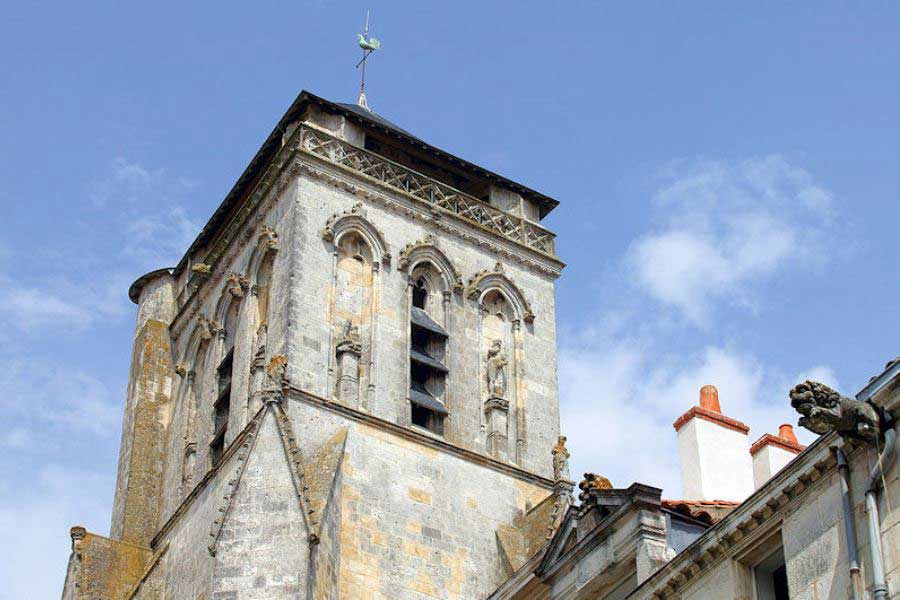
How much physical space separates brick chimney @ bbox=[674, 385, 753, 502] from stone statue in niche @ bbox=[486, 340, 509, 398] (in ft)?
24.8

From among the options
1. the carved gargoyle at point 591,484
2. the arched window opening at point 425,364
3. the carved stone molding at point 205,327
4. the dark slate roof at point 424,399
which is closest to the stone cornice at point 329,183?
the carved stone molding at point 205,327

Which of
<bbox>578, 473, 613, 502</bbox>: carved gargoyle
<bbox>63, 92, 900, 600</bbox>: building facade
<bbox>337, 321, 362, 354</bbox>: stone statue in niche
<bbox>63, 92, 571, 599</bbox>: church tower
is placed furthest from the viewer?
<bbox>337, 321, 362, 354</bbox>: stone statue in niche

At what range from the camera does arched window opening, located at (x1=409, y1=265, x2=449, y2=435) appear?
3144cm

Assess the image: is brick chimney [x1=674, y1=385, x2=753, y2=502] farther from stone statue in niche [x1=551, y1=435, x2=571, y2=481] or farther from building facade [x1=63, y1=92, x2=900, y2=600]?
stone statue in niche [x1=551, y1=435, x2=571, y2=481]

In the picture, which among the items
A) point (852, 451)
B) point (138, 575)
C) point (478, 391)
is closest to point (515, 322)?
point (478, 391)

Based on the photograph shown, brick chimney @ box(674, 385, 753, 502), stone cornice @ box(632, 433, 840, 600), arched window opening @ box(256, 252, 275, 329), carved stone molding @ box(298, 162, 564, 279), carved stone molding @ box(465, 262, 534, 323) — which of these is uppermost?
carved stone molding @ box(298, 162, 564, 279)

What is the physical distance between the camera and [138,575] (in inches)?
1264

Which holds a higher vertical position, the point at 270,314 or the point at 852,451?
the point at 270,314

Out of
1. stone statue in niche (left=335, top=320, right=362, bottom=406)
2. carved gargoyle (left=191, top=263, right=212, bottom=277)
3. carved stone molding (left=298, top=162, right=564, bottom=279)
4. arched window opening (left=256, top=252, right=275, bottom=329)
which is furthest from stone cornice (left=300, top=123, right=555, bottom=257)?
stone statue in niche (left=335, top=320, right=362, bottom=406)

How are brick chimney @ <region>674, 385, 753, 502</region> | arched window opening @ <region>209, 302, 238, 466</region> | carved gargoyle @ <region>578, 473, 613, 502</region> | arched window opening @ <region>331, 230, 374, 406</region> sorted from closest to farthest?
carved gargoyle @ <region>578, 473, 613, 502</region>, brick chimney @ <region>674, 385, 753, 502</region>, arched window opening @ <region>331, 230, 374, 406</region>, arched window opening @ <region>209, 302, 238, 466</region>

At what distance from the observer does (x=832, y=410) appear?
15.3 meters

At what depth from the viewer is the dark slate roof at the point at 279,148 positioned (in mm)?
34438

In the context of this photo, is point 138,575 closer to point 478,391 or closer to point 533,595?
point 478,391

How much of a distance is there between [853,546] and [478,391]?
17.4m
